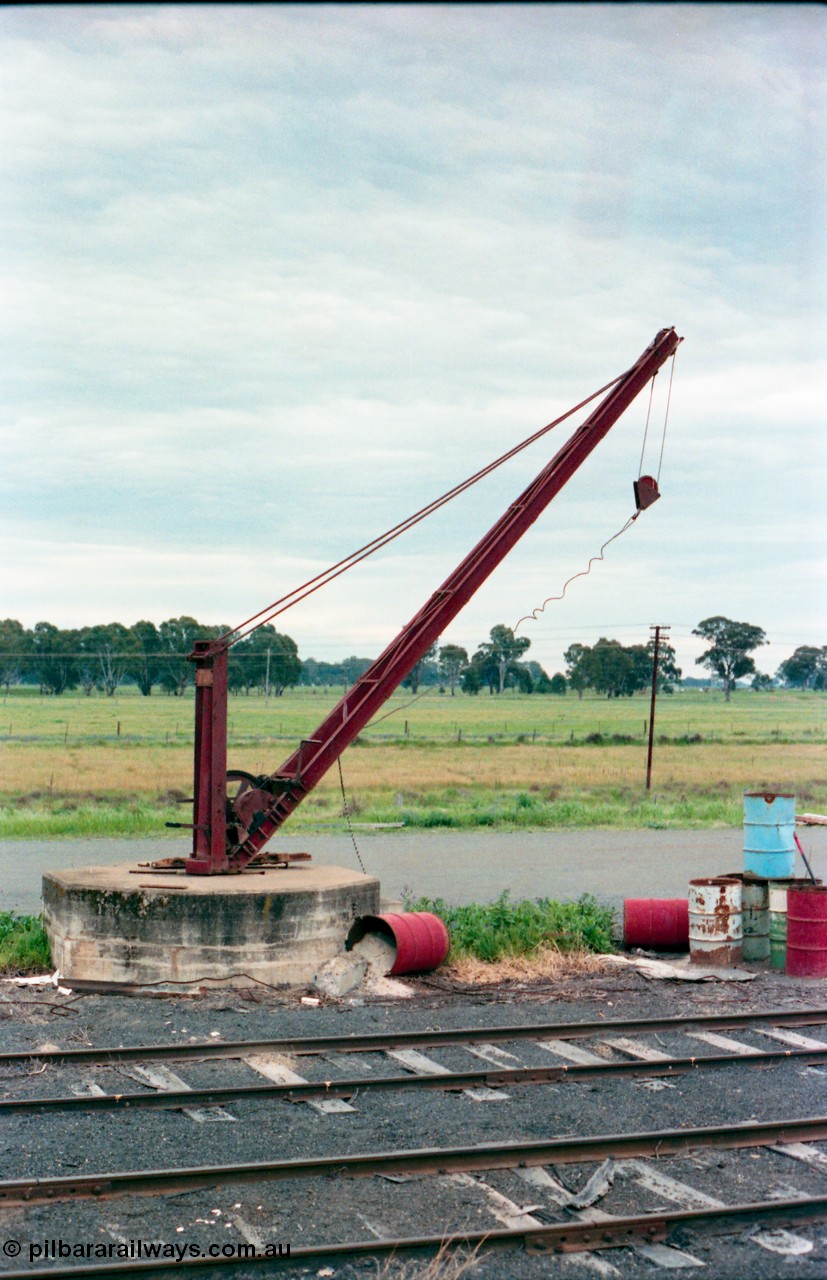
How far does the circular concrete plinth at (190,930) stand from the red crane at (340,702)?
876mm

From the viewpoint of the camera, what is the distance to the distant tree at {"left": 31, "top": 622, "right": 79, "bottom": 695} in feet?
330

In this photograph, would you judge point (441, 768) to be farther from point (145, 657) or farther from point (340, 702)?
point (145, 657)

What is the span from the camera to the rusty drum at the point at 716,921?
12.4 m

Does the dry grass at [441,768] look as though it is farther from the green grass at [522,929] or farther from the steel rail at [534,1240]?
the steel rail at [534,1240]

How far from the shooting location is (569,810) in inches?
1182

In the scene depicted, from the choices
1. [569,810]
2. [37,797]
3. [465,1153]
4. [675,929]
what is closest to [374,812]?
[569,810]

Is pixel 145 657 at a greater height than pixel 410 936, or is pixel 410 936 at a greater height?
pixel 145 657

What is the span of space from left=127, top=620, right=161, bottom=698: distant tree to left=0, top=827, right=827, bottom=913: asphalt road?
7568 centimetres

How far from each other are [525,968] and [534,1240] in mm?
6332

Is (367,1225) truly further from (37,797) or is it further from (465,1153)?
(37,797)

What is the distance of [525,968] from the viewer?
12.2 metres

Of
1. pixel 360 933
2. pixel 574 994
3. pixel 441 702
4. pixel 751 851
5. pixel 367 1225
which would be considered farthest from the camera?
pixel 441 702

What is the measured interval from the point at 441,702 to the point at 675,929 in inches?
4021

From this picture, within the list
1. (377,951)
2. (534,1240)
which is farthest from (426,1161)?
(377,951)
